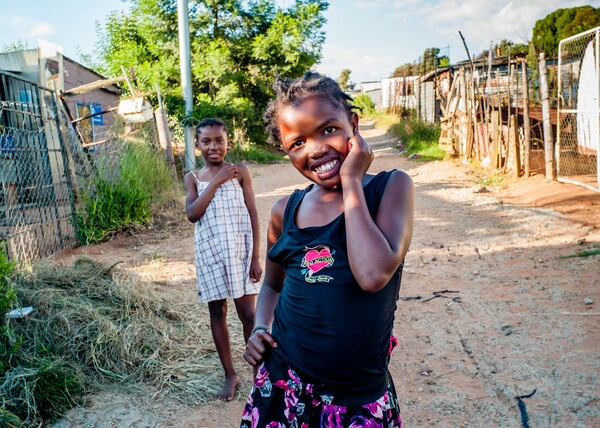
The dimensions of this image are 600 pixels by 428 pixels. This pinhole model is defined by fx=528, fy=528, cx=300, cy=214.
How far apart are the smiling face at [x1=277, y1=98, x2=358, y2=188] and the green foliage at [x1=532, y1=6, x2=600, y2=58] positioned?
1044 inches

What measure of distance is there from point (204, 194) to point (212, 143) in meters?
0.33

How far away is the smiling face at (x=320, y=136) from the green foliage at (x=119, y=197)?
6.44 m

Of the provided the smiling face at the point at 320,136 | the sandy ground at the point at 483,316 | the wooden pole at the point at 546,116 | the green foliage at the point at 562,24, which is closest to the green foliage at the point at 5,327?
the sandy ground at the point at 483,316

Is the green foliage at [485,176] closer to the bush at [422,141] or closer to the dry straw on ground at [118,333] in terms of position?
the bush at [422,141]

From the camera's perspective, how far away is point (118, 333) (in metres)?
3.41

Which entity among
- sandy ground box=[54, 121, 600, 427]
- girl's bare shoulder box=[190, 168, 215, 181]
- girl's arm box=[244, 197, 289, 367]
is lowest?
sandy ground box=[54, 121, 600, 427]

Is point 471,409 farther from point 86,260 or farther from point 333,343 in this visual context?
point 86,260

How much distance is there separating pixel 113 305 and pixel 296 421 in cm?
281

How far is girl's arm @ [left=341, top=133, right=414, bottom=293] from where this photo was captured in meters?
1.24

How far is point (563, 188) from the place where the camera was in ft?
26.7

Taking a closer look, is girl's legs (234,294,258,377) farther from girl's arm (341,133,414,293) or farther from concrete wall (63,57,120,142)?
concrete wall (63,57,120,142)

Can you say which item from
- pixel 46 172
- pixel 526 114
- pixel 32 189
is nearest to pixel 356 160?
pixel 32 189

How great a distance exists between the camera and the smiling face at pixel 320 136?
4.62ft

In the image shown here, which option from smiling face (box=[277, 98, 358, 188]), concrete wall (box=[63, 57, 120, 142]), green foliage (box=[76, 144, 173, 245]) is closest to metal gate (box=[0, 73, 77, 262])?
green foliage (box=[76, 144, 173, 245])
